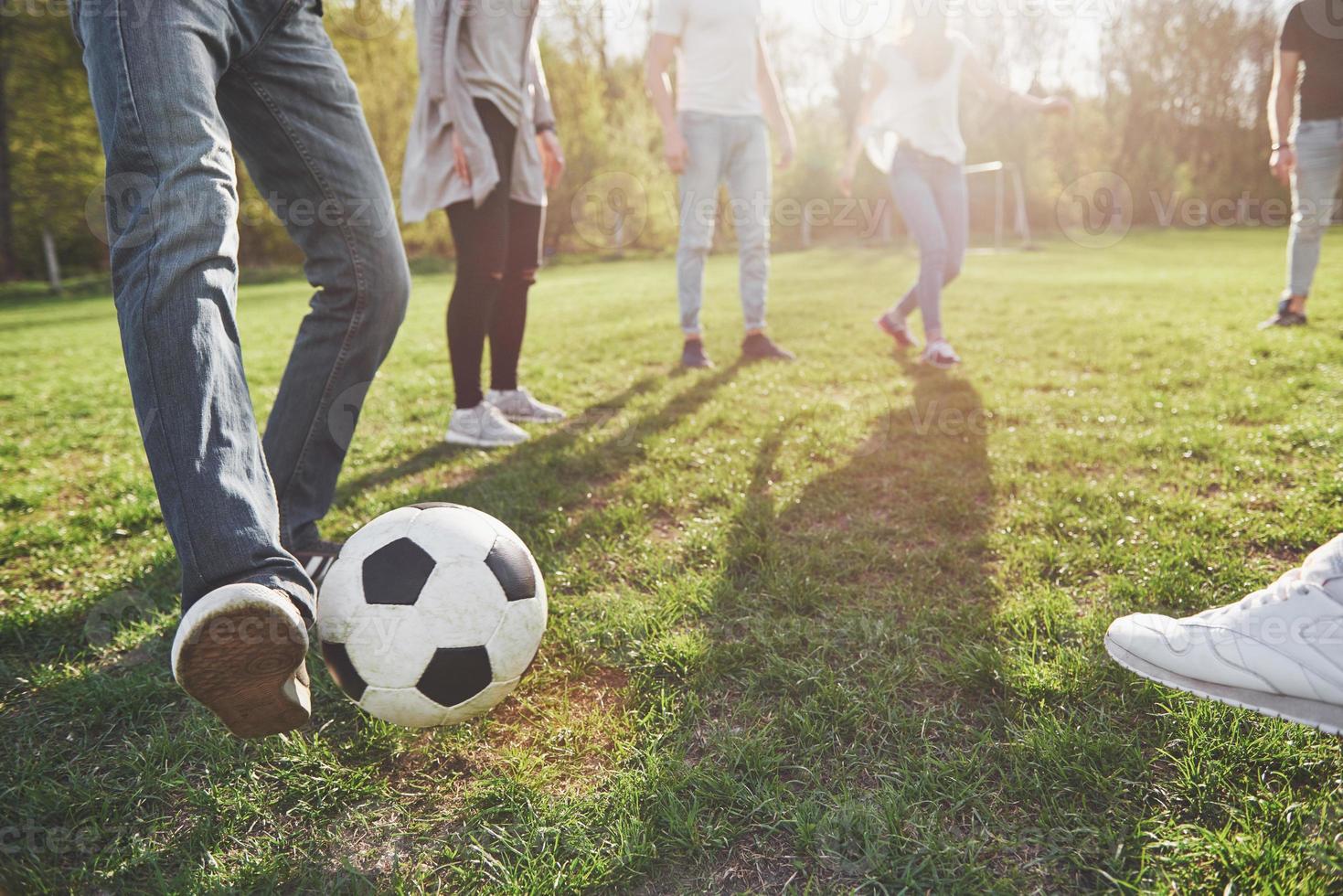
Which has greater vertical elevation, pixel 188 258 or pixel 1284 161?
pixel 1284 161

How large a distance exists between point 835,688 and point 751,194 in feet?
15.1

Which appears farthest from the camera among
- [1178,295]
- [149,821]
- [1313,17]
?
[1178,295]

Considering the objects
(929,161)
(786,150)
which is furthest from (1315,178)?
(786,150)

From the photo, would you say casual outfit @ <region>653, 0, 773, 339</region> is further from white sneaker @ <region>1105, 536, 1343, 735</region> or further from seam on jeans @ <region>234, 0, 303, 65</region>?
white sneaker @ <region>1105, 536, 1343, 735</region>

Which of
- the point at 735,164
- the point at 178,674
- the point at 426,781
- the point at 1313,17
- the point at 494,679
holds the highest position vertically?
the point at 1313,17

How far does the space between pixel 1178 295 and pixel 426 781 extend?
1040 centimetres

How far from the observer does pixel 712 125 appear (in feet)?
18.3

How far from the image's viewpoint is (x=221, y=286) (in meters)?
1.62

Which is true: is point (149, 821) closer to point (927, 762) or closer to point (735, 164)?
point (927, 762)

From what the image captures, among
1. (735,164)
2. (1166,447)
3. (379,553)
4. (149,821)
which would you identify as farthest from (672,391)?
(149,821)

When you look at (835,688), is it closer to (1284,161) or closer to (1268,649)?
(1268,649)

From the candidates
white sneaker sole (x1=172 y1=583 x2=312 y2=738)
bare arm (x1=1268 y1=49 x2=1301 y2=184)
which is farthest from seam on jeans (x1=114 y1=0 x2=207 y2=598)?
bare arm (x1=1268 y1=49 x2=1301 y2=184)

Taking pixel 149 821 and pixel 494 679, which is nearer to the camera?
pixel 149 821

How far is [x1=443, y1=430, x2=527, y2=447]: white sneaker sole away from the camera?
4.10 m
